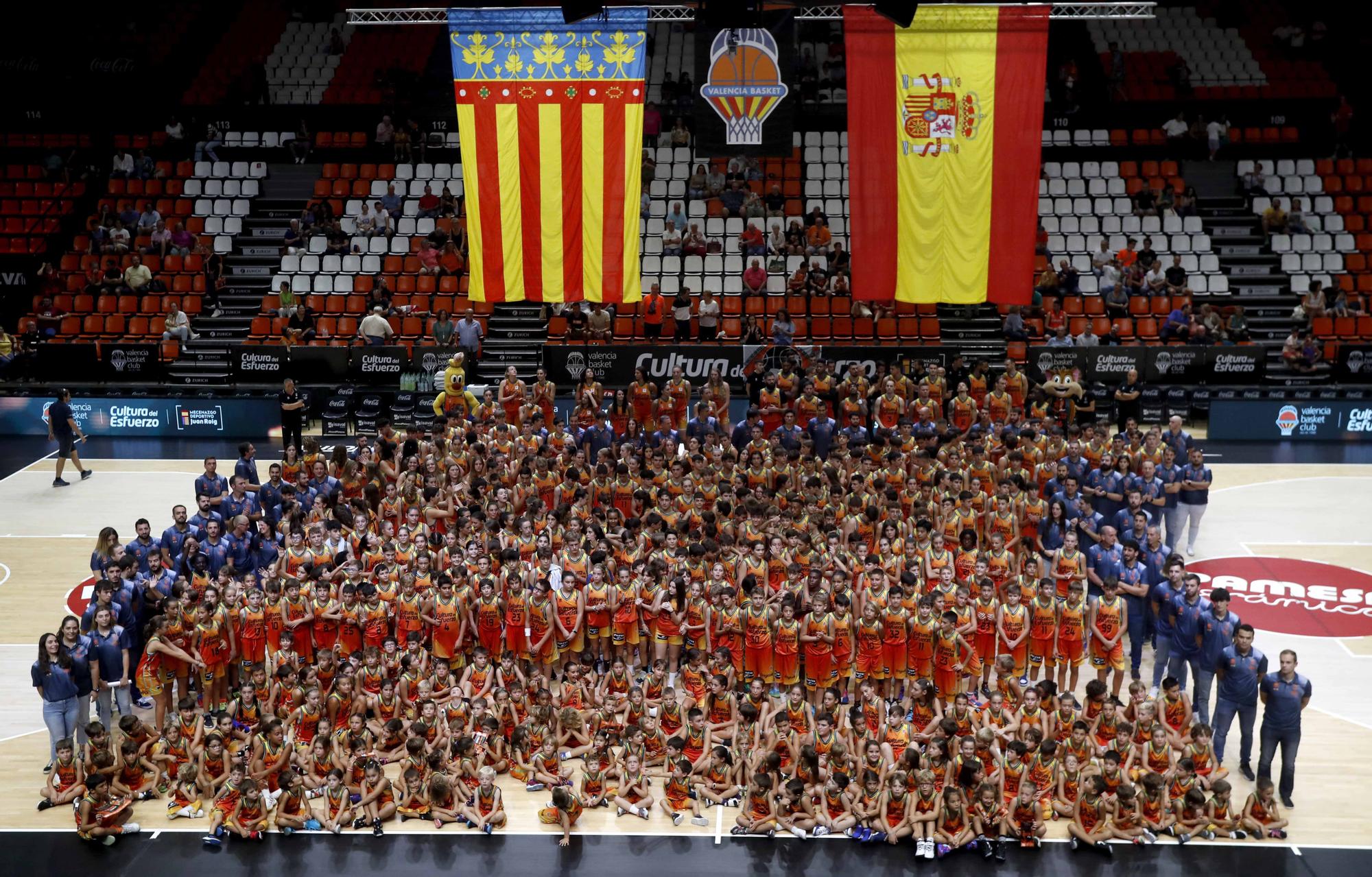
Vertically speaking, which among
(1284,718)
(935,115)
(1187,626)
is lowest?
(1284,718)

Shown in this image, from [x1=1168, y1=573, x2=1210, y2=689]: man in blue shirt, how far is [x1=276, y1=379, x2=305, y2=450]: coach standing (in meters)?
14.2

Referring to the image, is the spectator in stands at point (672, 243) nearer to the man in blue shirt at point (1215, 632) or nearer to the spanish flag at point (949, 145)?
the spanish flag at point (949, 145)

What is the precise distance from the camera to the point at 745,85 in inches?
740

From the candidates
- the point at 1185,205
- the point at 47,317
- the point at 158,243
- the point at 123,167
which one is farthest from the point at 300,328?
the point at 1185,205

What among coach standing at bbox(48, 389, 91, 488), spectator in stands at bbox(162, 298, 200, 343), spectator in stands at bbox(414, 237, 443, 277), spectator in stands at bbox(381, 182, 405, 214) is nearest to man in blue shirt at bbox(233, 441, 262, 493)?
coach standing at bbox(48, 389, 91, 488)

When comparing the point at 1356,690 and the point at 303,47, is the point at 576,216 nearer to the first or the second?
the point at 1356,690

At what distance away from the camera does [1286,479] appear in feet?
72.9

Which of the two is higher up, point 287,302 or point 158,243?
point 158,243

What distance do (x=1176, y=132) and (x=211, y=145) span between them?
23199 mm

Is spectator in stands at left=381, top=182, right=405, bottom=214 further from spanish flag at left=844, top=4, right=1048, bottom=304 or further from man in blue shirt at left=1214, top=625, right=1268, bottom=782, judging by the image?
man in blue shirt at left=1214, top=625, right=1268, bottom=782

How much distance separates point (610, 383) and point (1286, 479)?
12.4 metres

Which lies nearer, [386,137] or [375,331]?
[375,331]

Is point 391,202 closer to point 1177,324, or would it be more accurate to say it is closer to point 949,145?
point 949,145

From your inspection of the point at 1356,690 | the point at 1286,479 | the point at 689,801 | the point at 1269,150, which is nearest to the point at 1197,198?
the point at 1269,150
